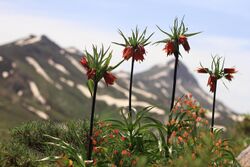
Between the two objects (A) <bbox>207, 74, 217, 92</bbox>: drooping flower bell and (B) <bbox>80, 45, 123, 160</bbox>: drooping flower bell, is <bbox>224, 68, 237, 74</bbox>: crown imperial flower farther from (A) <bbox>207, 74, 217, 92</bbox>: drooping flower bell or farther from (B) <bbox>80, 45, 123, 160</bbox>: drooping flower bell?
(B) <bbox>80, 45, 123, 160</bbox>: drooping flower bell

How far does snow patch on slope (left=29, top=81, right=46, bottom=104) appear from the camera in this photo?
180 metres

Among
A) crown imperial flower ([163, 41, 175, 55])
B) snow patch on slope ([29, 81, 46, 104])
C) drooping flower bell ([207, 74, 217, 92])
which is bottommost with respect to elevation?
snow patch on slope ([29, 81, 46, 104])

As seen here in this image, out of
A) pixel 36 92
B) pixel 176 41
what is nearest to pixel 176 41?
pixel 176 41

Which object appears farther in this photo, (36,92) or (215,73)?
(36,92)

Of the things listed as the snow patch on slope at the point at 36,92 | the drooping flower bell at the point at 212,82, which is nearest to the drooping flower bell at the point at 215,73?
the drooping flower bell at the point at 212,82

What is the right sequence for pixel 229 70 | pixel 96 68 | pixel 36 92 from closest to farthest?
pixel 96 68 → pixel 229 70 → pixel 36 92

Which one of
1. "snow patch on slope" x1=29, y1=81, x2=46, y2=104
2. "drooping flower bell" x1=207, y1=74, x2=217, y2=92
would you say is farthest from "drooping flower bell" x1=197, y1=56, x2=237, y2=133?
"snow patch on slope" x1=29, y1=81, x2=46, y2=104

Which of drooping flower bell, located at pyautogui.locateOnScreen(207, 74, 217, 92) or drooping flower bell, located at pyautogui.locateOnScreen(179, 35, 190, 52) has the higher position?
drooping flower bell, located at pyautogui.locateOnScreen(179, 35, 190, 52)

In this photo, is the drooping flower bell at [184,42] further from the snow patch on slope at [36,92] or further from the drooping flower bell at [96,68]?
the snow patch on slope at [36,92]

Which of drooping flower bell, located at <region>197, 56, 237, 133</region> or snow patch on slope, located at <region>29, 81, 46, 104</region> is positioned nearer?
drooping flower bell, located at <region>197, 56, 237, 133</region>

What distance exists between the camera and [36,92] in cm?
18488

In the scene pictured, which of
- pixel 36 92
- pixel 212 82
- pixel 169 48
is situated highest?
pixel 169 48

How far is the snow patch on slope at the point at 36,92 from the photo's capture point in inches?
7077

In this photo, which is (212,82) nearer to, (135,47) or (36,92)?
(135,47)
